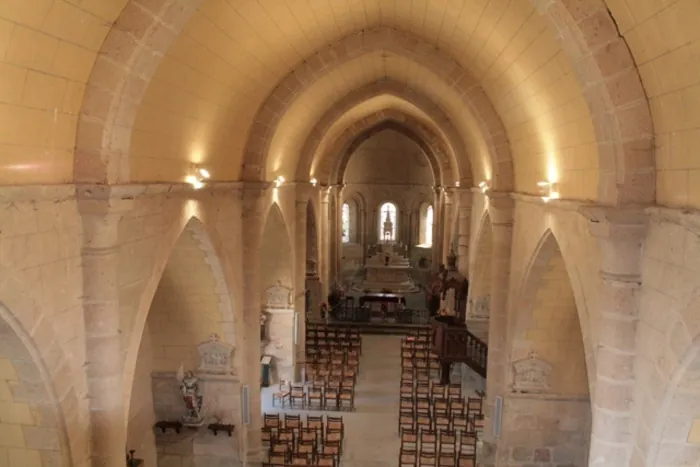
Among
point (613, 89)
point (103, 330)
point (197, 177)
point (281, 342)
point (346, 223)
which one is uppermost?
point (613, 89)

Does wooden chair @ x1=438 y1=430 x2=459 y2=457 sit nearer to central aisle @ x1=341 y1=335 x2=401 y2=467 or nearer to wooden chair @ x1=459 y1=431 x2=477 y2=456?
wooden chair @ x1=459 y1=431 x2=477 y2=456

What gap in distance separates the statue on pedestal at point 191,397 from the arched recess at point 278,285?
214 inches

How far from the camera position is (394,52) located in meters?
12.0

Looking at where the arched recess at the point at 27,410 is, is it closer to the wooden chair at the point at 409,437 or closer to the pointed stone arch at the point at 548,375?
the pointed stone arch at the point at 548,375

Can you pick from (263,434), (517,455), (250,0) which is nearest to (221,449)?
(263,434)

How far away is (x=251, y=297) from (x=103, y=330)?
5619 millimetres

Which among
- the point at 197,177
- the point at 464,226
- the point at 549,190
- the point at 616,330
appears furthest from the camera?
the point at 464,226

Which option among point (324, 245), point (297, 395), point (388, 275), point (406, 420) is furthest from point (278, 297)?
point (388, 275)

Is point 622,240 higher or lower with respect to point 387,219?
lower

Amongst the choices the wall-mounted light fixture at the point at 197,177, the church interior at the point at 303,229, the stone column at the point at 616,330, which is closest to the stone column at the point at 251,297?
the church interior at the point at 303,229

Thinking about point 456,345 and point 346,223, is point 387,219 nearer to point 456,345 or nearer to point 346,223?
point 346,223

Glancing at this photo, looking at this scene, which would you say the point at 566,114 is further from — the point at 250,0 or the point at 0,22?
the point at 0,22

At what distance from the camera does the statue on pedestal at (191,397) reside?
1170 cm

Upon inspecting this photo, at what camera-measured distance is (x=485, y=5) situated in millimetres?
7902
